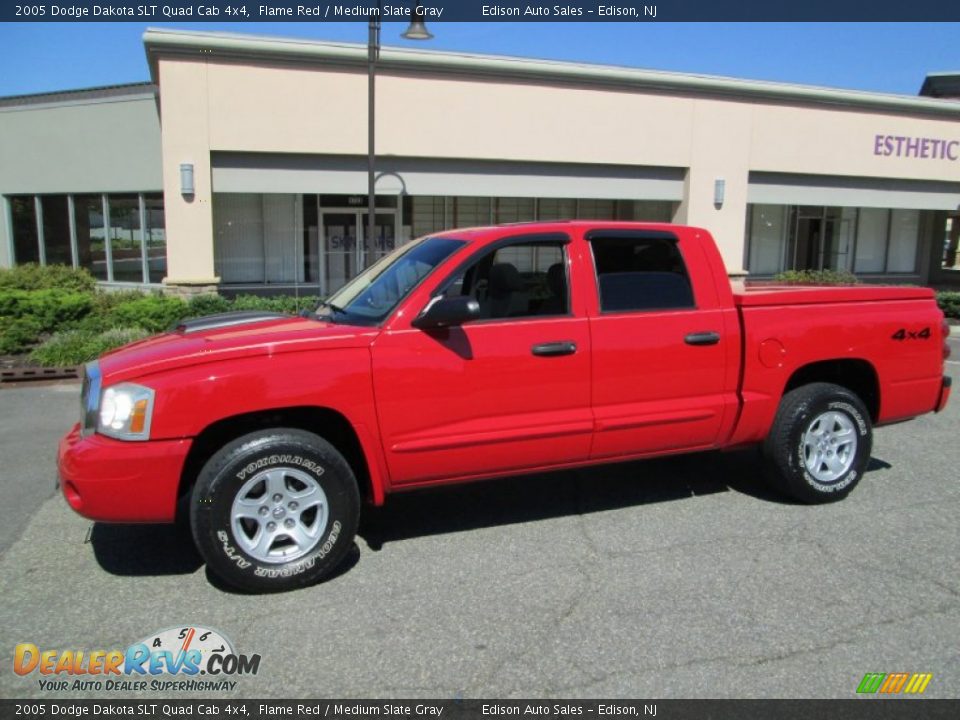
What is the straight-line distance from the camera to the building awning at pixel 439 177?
→ 1520 centimetres

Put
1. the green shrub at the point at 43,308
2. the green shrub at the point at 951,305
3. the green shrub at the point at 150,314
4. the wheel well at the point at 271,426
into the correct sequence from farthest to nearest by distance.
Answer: the green shrub at the point at 951,305, the green shrub at the point at 150,314, the green shrub at the point at 43,308, the wheel well at the point at 271,426

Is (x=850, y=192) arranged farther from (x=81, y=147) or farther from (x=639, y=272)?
(x=81, y=147)

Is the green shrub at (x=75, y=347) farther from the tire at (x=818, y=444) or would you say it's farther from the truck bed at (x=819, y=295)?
the tire at (x=818, y=444)

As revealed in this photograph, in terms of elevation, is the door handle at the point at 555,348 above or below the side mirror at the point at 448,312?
below

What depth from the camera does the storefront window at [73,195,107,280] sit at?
1941 centimetres

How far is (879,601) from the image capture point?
12.6 feet

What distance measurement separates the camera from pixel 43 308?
488 inches

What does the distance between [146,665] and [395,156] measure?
1383 centimetres

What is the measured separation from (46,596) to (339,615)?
60.7 inches

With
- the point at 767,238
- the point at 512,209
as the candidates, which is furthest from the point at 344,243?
the point at 767,238

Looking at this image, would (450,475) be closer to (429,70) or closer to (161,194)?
(429,70)

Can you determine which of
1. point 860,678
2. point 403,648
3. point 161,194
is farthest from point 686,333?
point 161,194

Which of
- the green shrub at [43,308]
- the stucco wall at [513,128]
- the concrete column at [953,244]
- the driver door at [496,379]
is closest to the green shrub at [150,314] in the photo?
the green shrub at [43,308]

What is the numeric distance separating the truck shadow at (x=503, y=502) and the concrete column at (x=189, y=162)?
10.9m
